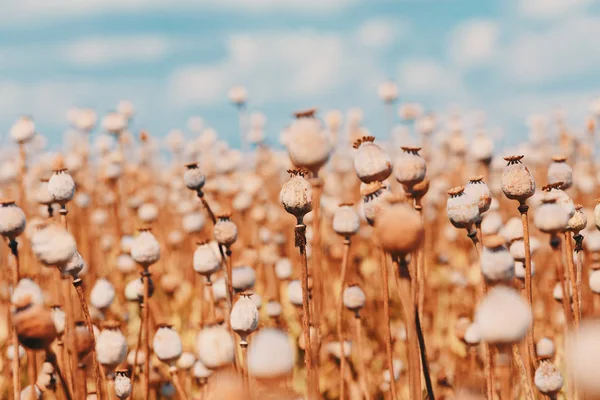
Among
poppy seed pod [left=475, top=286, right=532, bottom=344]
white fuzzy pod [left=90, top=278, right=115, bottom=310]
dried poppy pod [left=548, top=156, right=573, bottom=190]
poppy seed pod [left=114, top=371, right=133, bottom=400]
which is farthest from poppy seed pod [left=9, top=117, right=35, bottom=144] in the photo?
poppy seed pod [left=475, top=286, right=532, bottom=344]

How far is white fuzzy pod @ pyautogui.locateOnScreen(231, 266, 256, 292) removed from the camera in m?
1.97

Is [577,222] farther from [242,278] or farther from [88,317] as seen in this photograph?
[88,317]

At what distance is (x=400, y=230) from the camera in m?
0.95

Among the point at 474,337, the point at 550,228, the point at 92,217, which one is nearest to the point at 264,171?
the point at 92,217

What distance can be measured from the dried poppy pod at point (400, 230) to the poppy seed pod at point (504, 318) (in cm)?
14

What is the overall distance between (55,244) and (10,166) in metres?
2.65

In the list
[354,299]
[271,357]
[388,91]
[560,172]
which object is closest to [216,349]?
[271,357]

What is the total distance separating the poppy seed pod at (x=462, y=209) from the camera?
1387mm

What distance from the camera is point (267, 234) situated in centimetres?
→ 352

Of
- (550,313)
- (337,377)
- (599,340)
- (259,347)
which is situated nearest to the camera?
(599,340)

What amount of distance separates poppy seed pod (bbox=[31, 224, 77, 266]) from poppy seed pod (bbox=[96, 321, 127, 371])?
332 mm

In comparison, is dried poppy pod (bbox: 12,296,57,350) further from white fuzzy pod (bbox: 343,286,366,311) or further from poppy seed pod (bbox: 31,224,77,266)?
white fuzzy pod (bbox: 343,286,366,311)

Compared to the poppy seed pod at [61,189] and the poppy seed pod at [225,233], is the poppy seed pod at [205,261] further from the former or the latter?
the poppy seed pod at [61,189]

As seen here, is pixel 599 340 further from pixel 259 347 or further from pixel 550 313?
pixel 550 313
